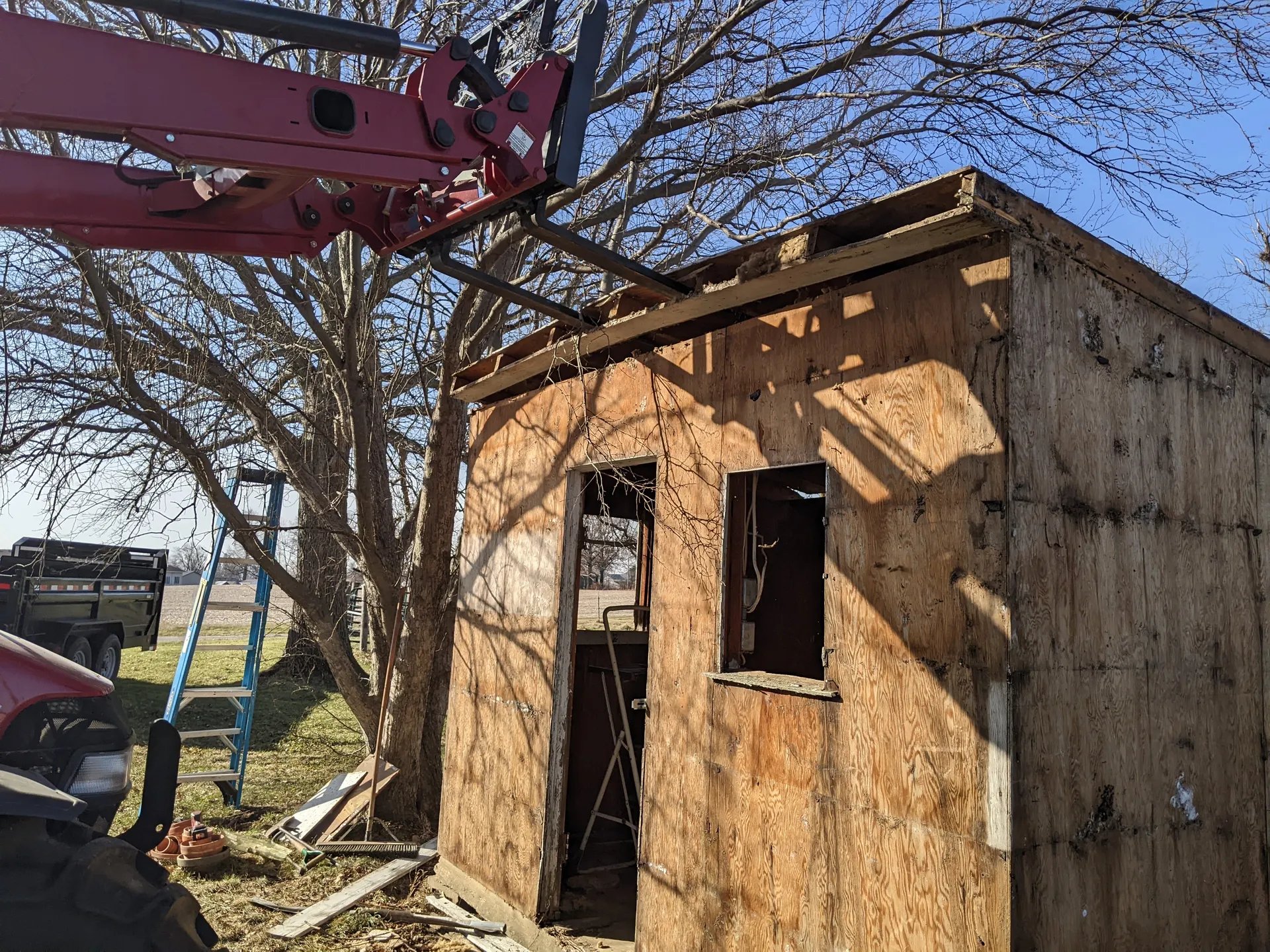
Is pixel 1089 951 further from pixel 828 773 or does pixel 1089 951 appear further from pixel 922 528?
pixel 922 528

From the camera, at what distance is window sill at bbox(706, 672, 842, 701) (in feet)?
13.0

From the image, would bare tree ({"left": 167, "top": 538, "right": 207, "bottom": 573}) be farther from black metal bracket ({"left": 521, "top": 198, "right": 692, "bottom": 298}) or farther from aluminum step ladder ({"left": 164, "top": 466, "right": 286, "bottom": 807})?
black metal bracket ({"left": 521, "top": 198, "right": 692, "bottom": 298})

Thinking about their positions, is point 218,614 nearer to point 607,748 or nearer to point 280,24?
point 607,748

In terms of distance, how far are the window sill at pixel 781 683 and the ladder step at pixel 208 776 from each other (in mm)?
6034

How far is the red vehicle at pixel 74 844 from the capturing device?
10.8 feet

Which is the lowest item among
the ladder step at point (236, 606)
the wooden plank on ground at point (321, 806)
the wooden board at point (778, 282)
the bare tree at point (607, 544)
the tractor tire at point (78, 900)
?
the wooden plank on ground at point (321, 806)

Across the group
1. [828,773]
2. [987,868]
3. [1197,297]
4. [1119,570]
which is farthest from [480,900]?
[1197,297]

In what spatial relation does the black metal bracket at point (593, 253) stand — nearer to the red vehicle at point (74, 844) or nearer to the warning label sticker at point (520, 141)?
the warning label sticker at point (520, 141)

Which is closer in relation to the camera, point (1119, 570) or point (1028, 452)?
point (1028, 452)

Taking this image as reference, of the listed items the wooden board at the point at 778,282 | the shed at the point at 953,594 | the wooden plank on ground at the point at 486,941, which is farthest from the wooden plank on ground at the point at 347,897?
the wooden board at the point at 778,282

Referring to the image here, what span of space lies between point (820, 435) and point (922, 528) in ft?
2.39

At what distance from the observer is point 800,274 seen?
13.6 ft

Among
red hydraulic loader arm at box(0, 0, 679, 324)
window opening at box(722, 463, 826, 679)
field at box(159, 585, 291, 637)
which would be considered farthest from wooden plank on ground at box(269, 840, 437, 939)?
field at box(159, 585, 291, 637)

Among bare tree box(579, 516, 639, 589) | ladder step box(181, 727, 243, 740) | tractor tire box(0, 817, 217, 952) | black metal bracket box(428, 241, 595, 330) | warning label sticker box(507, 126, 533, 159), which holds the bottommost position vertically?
ladder step box(181, 727, 243, 740)
